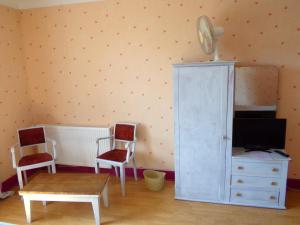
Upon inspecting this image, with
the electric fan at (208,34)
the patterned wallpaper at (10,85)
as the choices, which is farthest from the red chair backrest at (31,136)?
the electric fan at (208,34)

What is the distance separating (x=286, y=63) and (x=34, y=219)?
3.18 m

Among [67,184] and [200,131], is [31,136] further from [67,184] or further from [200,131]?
[200,131]

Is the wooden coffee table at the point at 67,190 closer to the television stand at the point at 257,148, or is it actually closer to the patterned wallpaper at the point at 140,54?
the patterned wallpaper at the point at 140,54

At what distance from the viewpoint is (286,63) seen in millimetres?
2688

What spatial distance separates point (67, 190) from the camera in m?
2.29

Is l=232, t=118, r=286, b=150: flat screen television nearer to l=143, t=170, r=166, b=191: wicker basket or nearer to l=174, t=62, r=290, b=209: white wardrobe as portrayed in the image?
l=174, t=62, r=290, b=209: white wardrobe

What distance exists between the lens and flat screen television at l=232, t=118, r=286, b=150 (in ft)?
8.53

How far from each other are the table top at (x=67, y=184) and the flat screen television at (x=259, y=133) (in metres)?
1.54

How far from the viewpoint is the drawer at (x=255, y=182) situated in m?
2.49

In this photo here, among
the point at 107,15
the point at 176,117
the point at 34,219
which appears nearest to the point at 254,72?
the point at 176,117

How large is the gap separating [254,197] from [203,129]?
0.90 meters

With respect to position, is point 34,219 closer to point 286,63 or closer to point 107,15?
point 107,15

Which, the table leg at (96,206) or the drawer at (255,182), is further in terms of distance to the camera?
the drawer at (255,182)

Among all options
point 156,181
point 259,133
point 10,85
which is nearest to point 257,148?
point 259,133
